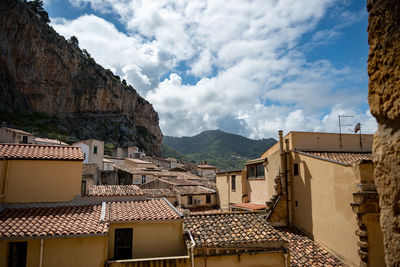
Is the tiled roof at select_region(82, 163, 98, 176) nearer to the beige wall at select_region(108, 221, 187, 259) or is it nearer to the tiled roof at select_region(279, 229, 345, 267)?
the beige wall at select_region(108, 221, 187, 259)

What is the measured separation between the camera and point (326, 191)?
16.6 meters

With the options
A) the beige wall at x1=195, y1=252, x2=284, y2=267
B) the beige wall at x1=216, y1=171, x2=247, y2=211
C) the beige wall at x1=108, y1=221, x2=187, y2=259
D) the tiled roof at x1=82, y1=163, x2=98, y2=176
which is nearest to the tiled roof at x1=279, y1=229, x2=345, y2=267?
the beige wall at x1=195, y1=252, x2=284, y2=267

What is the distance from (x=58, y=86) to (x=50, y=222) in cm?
8432

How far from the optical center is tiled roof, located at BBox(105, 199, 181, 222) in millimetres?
12949

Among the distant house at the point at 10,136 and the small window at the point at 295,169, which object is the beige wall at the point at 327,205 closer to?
the small window at the point at 295,169

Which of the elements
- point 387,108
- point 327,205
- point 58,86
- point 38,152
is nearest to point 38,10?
point 58,86

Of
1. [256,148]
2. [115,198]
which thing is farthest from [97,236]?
[256,148]

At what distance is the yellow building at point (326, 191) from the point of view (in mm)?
13742

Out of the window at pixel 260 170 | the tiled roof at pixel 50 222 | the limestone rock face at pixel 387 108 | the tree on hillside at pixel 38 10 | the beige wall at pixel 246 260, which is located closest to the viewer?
the limestone rock face at pixel 387 108

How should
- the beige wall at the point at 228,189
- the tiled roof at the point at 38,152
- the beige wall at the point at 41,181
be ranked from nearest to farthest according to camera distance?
the beige wall at the point at 41,181 < the tiled roof at the point at 38,152 < the beige wall at the point at 228,189

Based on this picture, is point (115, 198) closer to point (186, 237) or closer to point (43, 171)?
point (43, 171)

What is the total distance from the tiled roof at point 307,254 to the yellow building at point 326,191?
0.45 metres

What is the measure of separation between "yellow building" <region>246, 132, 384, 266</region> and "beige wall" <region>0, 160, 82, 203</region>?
14.7 meters

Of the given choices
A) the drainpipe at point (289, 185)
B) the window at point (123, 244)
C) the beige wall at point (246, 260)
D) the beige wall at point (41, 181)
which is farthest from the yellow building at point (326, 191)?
the beige wall at point (41, 181)
